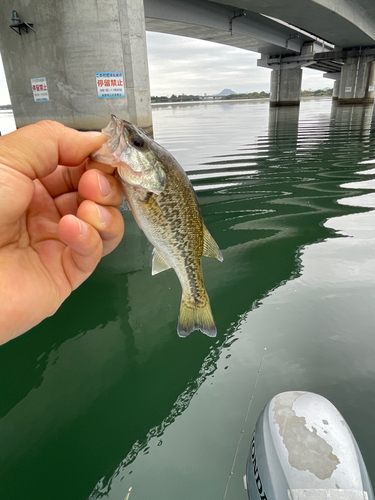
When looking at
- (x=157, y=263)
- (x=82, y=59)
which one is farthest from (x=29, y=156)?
(x=82, y=59)

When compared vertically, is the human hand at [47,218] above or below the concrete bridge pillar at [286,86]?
below

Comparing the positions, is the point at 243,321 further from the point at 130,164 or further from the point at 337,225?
the point at 337,225

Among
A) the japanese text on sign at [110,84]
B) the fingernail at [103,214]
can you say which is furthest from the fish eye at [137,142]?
the japanese text on sign at [110,84]

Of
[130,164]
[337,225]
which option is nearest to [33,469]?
[130,164]

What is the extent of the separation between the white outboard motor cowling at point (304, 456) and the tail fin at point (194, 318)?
2.65ft

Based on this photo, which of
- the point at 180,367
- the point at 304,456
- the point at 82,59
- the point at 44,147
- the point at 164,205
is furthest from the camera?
the point at 82,59

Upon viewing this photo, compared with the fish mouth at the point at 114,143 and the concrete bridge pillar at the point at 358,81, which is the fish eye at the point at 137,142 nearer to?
the fish mouth at the point at 114,143

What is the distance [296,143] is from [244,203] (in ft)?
37.9

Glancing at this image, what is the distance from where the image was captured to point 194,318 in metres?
2.94

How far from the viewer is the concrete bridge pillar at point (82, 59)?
42.8 ft

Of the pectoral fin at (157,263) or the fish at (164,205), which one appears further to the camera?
the pectoral fin at (157,263)

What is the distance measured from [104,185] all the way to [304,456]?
7.32 ft

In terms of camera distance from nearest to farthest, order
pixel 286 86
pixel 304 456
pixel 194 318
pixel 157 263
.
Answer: pixel 304 456 < pixel 194 318 < pixel 157 263 < pixel 286 86

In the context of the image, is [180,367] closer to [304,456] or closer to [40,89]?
[304,456]
